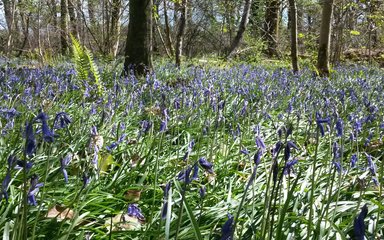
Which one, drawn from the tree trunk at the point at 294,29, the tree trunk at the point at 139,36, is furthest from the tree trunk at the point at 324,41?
the tree trunk at the point at 139,36

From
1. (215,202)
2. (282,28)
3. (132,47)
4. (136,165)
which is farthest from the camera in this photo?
(282,28)

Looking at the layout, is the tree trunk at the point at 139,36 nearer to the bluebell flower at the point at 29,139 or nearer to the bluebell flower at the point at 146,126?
the bluebell flower at the point at 146,126

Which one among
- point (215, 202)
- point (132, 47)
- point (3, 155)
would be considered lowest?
point (215, 202)

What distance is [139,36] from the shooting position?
6.89 meters

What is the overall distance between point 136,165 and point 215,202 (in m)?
0.55

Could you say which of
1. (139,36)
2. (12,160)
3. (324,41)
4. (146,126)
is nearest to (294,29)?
(324,41)

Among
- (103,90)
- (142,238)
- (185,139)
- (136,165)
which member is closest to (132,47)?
(103,90)

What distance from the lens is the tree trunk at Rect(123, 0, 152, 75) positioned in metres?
6.82

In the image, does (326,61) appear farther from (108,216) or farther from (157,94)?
(108,216)

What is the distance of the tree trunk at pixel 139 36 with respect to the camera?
22.4 ft

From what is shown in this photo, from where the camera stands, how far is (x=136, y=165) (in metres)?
2.50

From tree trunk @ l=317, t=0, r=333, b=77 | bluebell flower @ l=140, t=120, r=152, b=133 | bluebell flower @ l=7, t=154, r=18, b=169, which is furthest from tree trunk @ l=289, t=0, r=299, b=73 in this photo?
bluebell flower @ l=7, t=154, r=18, b=169

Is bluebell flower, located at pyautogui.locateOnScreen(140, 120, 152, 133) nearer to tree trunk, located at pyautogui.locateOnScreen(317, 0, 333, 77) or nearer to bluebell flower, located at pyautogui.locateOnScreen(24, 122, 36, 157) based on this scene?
bluebell flower, located at pyautogui.locateOnScreen(24, 122, 36, 157)

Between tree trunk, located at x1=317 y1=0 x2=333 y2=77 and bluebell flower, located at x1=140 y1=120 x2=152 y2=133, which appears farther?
tree trunk, located at x1=317 y1=0 x2=333 y2=77
